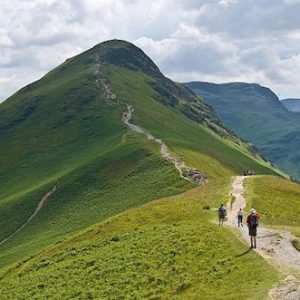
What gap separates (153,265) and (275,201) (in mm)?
38453

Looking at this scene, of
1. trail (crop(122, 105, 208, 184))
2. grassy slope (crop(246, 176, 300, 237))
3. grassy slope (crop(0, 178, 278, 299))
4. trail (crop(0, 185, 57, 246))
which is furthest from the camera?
trail (crop(0, 185, 57, 246))

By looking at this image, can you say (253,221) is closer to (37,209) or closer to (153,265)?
(153,265)

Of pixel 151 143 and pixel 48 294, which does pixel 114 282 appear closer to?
pixel 48 294

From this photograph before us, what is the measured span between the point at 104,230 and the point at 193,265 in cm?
2954

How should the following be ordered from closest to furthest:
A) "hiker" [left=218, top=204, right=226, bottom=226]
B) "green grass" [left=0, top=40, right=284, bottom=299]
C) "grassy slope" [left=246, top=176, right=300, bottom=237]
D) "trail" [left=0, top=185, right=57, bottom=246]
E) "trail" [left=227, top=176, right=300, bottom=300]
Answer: "trail" [left=227, top=176, right=300, bottom=300]
"green grass" [left=0, top=40, right=284, bottom=299]
"hiker" [left=218, top=204, right=226, bottom=226]
"grassy slope" [left=246, top=176, right=300, bottom=237]
"trail" [left=0, top=185, right=57, bottom=246]

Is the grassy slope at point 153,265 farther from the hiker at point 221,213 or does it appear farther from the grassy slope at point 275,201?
the grassy slope at point 275,201

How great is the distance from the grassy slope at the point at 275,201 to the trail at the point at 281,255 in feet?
10.5

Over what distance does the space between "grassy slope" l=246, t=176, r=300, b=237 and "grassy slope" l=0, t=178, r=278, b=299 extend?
26.4 feet

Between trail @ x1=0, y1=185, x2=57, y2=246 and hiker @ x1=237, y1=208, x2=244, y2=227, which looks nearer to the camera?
hiker @ x1=237, y1=208, x2=244, y2=227

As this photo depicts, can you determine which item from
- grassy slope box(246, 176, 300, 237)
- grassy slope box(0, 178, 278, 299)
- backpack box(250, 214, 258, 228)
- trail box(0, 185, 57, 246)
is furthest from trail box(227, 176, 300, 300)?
trail box(0, 185, 57, 246)

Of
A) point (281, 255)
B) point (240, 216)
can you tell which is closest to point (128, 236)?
point (240, 216)

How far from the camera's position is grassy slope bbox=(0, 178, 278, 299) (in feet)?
121

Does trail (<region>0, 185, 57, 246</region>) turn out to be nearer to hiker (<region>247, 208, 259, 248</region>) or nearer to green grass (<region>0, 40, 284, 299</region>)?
green grass (<region>0, 40, 284, 299</region>)

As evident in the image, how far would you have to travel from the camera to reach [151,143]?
162 metres
